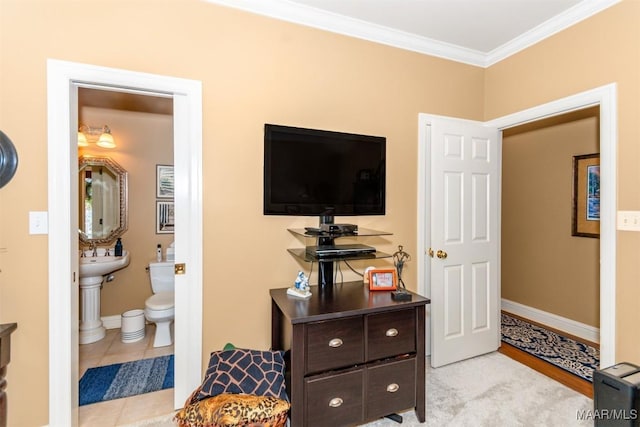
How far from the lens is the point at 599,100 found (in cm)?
214

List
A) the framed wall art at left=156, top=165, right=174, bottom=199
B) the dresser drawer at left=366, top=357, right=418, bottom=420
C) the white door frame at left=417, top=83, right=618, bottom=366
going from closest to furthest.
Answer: the dresser drawer at left=366, top=357, right=418, bottom=420 < the white door frame at left=417, top=83, right=618, bottom=366 < the framed wall art at left=156, top=165, right=174, bottom=199

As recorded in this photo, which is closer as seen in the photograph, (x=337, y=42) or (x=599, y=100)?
(x=599, y=100)

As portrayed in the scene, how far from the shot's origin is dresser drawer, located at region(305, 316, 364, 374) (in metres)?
1.70

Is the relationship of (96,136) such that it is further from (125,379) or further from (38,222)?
(125,379)

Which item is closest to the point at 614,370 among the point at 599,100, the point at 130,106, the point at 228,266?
the point at 599,100

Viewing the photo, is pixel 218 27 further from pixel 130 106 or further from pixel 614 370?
pixel 614 370

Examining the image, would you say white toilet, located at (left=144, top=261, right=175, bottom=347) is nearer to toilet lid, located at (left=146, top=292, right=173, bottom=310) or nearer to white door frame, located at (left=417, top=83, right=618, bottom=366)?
toilet lid, located at (left=146, top=292, right=173, bottom=310)

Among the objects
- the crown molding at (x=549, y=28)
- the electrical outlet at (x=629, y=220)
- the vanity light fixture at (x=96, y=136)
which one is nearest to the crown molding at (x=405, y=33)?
the crown molding at (x=549, y=28)

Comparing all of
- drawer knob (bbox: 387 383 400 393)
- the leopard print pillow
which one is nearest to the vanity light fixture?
the leopard print pillow

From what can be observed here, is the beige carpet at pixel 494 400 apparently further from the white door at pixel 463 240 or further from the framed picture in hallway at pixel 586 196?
the framed picture in hallway at pixel 586 196

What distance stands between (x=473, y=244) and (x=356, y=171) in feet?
4.31

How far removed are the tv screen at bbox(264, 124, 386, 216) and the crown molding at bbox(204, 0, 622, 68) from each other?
2.69 ft

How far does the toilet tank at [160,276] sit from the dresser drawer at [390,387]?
101 inches

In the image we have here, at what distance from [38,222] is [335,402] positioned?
195cm
